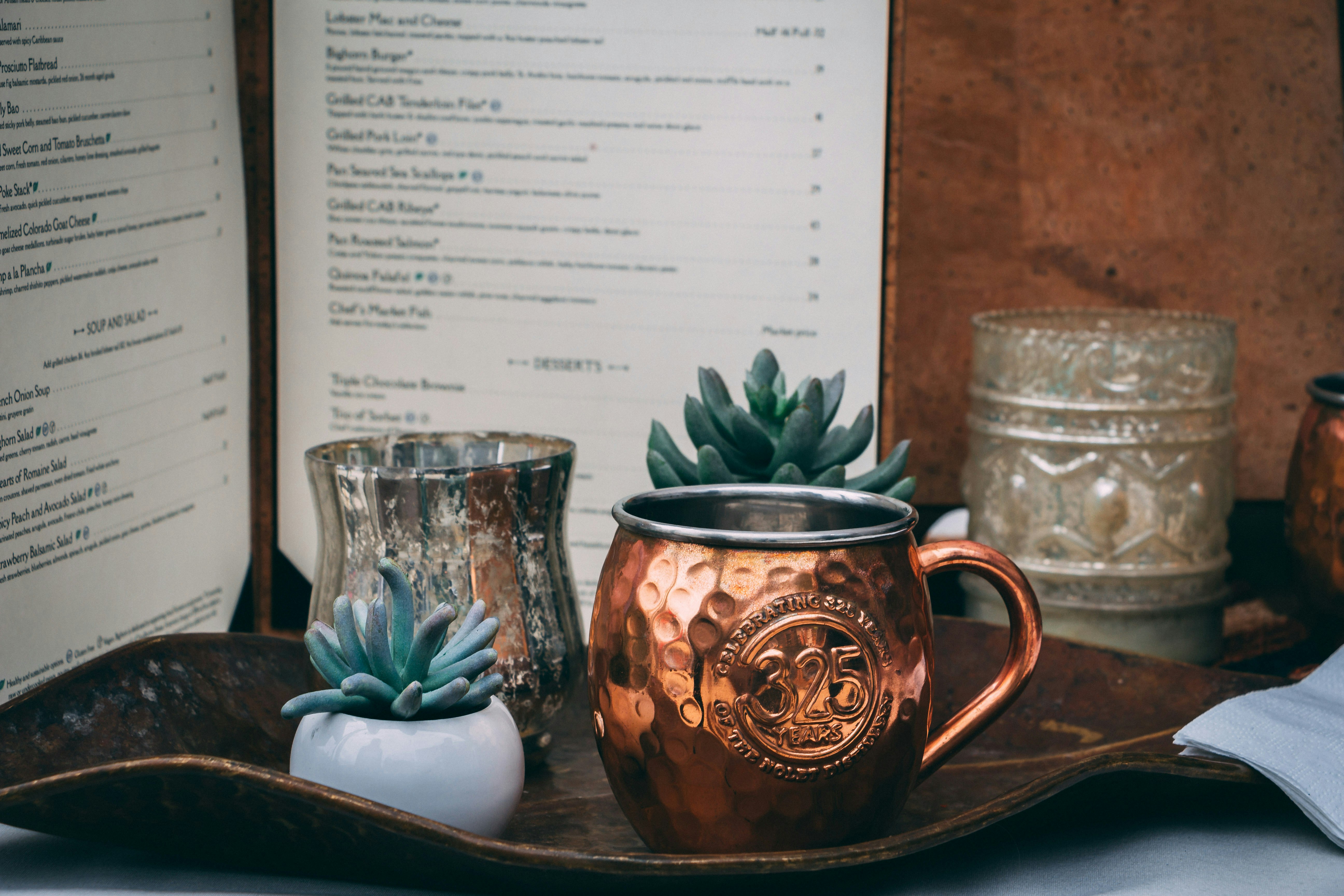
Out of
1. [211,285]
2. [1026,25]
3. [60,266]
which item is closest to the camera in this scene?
[60,266]

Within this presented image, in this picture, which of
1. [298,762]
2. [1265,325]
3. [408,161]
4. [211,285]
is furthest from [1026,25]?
[298,762]

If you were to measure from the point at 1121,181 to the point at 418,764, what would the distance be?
2.29 feet

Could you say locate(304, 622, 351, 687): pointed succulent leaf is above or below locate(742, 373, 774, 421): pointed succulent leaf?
below

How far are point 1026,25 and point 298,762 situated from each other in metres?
0.72

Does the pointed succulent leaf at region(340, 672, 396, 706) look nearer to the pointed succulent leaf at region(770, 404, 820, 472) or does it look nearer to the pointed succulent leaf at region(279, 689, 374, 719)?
the pointed succulent leaf at region(279, 689, 374, 719)

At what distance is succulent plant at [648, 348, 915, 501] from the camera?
1.69 feet

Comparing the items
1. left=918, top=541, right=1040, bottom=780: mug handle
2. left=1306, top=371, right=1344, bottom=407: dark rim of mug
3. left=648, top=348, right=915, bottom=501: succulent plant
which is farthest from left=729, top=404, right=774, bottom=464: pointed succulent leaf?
left=1306, top=371, right=1344, bottom=407: dark rim of mug

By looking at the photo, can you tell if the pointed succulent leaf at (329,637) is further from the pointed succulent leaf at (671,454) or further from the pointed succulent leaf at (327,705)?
the pointed succulent leaf at (671,454)

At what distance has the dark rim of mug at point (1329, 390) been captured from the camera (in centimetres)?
59

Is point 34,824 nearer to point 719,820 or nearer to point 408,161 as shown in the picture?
point 719,820

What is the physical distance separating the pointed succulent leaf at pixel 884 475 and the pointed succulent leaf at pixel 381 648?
0.74 ft

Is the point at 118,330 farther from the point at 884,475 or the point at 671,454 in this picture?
the point at 884,475

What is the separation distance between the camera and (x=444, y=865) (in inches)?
14.6

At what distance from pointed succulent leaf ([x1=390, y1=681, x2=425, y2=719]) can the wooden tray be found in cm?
4
